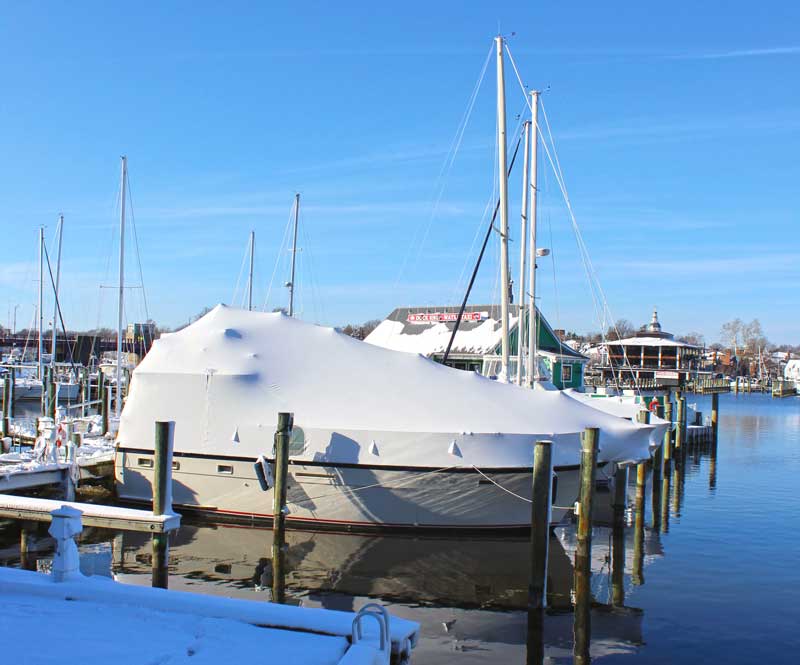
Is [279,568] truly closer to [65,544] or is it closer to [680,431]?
[65,544]

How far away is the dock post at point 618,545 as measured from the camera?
12242mm

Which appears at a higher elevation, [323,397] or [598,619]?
[323,397]

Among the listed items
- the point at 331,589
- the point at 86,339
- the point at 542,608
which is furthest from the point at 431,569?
the point at 86,339

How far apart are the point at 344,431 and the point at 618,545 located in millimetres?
6115

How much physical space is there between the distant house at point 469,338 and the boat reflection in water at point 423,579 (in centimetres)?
2826

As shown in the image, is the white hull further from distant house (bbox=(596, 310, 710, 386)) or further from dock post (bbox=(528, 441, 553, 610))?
distant house (bbox=(596, 310, 710, 386))

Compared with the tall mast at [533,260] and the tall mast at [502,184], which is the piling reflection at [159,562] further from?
the tall mast at [533,260]

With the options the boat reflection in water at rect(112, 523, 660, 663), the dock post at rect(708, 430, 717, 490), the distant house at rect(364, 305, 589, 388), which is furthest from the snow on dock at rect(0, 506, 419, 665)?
the distant house at rect(364, 305, 589, 388)

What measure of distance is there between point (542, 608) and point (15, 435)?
20.6 meters

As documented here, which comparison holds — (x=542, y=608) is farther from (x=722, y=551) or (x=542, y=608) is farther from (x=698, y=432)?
(x=698, y=432)

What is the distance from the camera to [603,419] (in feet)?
51.1

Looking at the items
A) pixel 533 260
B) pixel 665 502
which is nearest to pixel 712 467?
pixel 665 502

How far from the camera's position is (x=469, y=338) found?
150ft

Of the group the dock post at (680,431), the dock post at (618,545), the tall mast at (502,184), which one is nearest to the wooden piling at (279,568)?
the dock post at (618,545)
